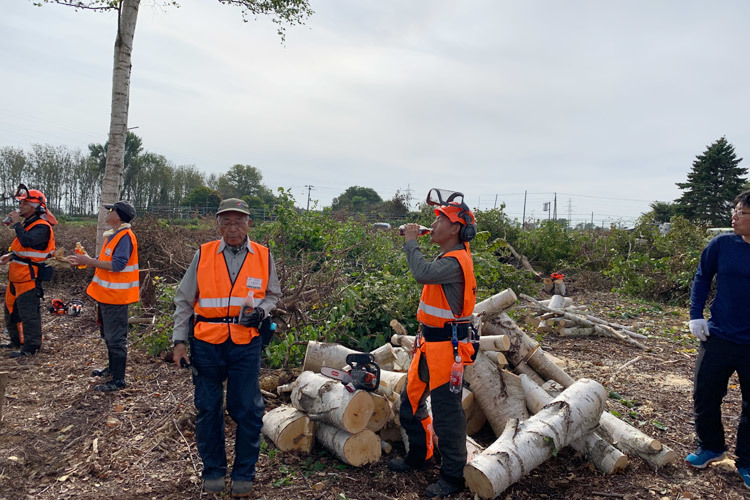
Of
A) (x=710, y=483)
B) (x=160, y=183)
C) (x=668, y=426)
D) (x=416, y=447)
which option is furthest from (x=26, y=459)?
(x=160, y=183)

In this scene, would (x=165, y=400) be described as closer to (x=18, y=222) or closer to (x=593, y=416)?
(x=18, y=222)

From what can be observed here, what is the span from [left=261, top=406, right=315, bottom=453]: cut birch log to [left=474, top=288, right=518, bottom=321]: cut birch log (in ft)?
6.91

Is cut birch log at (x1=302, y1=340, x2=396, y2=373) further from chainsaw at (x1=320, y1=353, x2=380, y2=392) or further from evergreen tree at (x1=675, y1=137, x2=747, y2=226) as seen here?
evergreen tree at (x1=675, y1=137, x2=747, y2=226)

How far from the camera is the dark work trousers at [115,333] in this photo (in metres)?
5.00

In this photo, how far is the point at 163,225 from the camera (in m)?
10.0

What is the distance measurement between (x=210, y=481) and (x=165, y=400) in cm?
176

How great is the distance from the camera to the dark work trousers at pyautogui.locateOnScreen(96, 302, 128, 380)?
197 inches

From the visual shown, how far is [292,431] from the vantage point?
368 cm

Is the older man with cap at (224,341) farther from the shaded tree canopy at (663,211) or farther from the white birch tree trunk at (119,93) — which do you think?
the shaded tree canopy at (663,211)

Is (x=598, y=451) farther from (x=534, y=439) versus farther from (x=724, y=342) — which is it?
(x=724, y=342)

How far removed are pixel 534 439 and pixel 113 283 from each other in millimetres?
4241

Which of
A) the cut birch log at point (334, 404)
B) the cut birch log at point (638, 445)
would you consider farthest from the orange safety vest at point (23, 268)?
the cut birch log at point (638, 445)

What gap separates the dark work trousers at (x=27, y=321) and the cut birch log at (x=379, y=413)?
4.70m

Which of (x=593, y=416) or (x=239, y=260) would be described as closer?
(x=239, y=260)
